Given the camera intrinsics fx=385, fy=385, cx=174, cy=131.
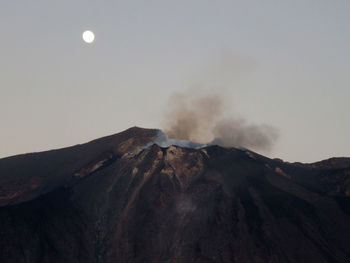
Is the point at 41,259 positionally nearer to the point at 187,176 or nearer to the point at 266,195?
the point at 187,176

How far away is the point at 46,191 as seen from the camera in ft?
193

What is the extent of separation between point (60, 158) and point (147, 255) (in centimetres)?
3242

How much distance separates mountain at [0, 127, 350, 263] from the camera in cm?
4638

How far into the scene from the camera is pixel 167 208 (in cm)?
5525

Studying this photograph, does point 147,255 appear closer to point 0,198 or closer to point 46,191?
point 46,191

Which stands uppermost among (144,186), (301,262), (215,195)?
(144,186)

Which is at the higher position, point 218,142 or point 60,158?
point 218,142

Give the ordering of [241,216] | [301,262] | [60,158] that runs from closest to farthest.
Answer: [301,262] < [241,216] < [60,158]

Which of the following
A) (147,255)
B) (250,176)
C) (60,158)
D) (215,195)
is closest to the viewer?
(147,255)

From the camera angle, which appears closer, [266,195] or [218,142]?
[266,195]

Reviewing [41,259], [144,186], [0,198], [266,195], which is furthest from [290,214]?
[0,198]

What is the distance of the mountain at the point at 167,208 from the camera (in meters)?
46.4

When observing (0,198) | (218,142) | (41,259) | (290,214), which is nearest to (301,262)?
(290,214)

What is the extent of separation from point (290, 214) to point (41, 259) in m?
32.6
